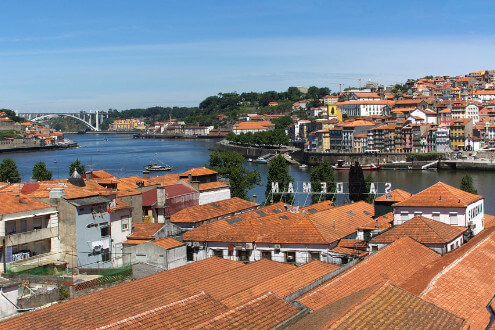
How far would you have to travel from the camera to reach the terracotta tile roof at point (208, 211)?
15.6 meters

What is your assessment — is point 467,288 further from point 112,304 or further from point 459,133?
point 459,133

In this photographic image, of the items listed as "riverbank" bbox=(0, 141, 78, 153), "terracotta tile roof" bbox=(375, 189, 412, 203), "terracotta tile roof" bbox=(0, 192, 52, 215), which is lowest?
"riverbank" bbox=(0, 141, 78, 153)

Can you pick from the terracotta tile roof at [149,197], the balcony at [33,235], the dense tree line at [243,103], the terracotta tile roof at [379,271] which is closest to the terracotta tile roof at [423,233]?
the terracotta tile roof at [379,271]

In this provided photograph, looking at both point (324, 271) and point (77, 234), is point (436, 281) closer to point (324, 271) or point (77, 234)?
point (324, 271)

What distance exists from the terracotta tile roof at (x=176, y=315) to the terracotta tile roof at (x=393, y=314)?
5.08 ft

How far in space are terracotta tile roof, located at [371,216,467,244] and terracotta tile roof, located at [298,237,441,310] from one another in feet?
0.97

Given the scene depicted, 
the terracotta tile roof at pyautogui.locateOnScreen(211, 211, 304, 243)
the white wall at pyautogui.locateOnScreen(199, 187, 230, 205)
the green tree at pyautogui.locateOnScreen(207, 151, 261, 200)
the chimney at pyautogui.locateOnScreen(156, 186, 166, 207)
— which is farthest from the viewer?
the green tree at pyautogui.locateOnScreen(207, 151, 261, 200)

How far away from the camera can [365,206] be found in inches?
697

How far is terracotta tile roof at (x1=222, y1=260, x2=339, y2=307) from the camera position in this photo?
8174mm

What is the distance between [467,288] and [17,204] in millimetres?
8673

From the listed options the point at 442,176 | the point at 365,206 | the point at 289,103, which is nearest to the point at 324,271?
the point at 365,206

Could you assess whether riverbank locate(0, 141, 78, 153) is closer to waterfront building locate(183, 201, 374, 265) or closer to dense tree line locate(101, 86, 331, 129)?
dense tree line locate(101, 86, 331, 129)

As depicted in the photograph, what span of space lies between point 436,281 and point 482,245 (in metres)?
3.21

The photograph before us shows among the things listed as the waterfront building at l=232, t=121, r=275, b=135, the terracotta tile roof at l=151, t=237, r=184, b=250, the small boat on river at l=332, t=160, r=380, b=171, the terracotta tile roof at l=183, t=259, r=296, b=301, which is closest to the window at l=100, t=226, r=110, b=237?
the terracotta tile roof at l=151, t=237, r=184, b=250
